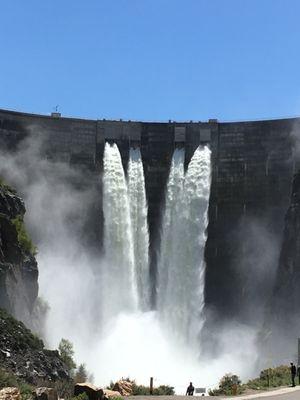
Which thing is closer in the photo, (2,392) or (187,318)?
(2,392)

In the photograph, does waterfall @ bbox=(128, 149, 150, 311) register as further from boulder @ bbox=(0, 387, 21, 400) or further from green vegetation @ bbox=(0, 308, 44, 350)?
boulder @ bbox=(0, 387, 21, 400)

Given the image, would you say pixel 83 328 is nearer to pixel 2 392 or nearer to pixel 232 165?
pixel 232 165

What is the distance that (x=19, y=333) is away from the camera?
3250 centimetres

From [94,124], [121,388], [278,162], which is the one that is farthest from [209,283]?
[121,388]

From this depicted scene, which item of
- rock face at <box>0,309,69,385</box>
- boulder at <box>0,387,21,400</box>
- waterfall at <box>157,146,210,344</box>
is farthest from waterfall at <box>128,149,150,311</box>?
boulder at <box>0,387,21,400</box>

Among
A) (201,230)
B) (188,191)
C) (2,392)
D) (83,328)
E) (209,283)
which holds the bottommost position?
(2,392)

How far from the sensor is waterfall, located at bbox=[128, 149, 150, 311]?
168 ft

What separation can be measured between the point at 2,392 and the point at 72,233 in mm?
33876

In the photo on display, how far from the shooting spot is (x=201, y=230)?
52.3 meters

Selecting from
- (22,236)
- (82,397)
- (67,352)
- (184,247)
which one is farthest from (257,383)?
(184,247)

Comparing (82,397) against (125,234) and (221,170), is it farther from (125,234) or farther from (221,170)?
(221,170)

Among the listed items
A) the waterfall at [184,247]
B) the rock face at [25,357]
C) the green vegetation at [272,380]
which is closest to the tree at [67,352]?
the rock face at [25,357]

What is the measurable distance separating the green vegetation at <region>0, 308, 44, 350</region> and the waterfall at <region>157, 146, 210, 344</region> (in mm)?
18455

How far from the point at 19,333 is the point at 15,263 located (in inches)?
368
